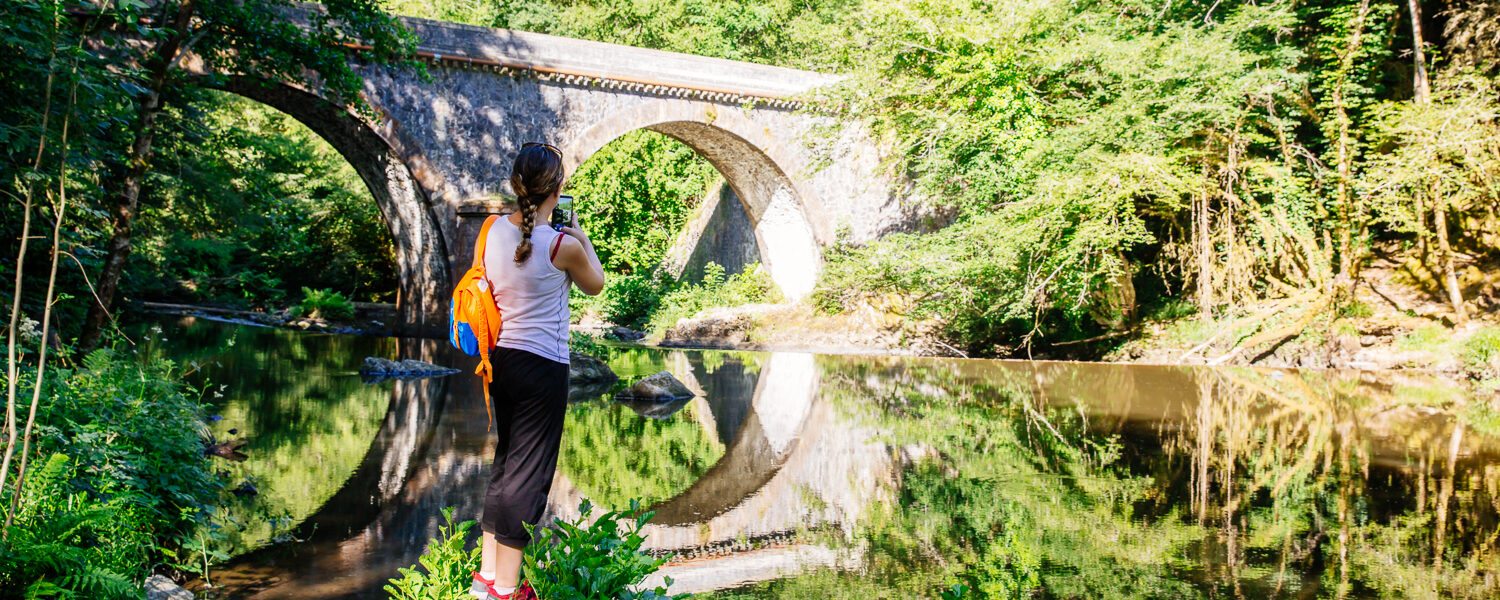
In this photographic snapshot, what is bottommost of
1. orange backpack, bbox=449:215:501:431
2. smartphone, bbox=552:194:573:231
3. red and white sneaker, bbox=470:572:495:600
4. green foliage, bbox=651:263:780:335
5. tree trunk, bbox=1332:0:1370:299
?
red and white sneaker, bbox=470:572:495:600

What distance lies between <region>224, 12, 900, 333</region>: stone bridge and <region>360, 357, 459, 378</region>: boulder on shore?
498 cm

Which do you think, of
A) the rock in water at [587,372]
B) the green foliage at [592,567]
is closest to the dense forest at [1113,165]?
the rock in water at [587,372]

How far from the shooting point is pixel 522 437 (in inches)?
124

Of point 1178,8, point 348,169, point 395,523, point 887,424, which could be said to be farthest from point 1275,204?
point 348,169

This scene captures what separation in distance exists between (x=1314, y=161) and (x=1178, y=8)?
10.1 feet

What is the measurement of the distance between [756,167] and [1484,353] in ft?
40.4

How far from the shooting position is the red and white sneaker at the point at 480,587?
10.2 feet

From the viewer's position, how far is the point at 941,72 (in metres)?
16.3

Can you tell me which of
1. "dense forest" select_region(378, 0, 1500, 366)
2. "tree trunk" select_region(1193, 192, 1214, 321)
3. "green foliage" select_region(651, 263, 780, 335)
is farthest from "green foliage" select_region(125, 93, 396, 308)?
"tree trunk" select_region(1193, 192, 1214, 321)

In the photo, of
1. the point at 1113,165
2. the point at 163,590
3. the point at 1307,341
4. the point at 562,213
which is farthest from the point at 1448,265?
the point at 163,590

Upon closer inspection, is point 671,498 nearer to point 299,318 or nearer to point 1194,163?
point 1194,163

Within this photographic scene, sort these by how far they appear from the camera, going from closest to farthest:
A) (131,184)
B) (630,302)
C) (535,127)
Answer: (131,184)
(535,127)
(630,302)

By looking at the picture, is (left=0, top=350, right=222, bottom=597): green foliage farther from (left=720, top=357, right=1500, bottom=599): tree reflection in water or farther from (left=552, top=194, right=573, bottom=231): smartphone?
(left=720, top=357, right=1500, bottom=599): tree reflection in water

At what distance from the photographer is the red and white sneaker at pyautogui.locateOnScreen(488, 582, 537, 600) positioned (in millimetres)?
2979
